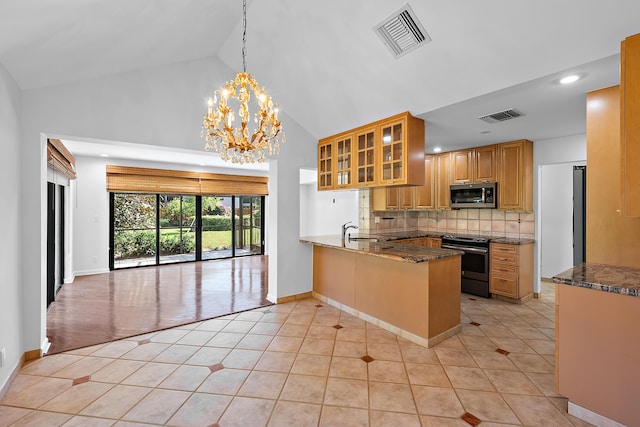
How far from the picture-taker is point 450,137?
4.11 metres

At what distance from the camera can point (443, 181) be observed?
5.13 m

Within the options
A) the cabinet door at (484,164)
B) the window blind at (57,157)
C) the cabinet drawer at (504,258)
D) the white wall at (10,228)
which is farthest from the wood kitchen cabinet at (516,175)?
the window blind at (57,157)

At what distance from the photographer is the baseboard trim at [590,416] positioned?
5.85 feet

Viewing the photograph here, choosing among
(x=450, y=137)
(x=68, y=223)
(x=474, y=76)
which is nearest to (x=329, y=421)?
(x=474, y=76)

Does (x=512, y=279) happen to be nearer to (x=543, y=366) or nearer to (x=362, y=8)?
(x=543, y=366)

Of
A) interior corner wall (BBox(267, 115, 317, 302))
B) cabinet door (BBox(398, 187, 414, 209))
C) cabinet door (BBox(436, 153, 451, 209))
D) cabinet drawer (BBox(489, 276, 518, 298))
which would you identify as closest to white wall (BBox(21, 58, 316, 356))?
interior corner wall (BBox(267, 115, 317, 302))

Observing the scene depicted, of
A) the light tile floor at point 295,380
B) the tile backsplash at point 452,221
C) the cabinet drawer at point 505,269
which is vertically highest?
the tile backsplash at point 452,221

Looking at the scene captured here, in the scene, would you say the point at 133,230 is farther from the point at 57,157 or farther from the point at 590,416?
the point at 590,416

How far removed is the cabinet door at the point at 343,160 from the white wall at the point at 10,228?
129 inches

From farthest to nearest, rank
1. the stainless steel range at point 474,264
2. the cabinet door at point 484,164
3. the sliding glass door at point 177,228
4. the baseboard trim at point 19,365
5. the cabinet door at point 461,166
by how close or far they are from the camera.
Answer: the sliding glass door at point 177,228 → the cabinet door at point 461,166 → the cabinet door at point 484,164 → the stainless steel range at point 474,264 → the baseboard trim at point 19,365

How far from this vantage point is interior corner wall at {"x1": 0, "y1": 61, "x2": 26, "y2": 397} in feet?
7.14

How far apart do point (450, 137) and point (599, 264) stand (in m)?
2.28

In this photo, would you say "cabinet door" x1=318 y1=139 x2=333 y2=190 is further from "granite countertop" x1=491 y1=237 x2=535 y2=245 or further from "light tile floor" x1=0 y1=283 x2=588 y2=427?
"granite countertop" x1=491 y1=237 x2=535 y2=245

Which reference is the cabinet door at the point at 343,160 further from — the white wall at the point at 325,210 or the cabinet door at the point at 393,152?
the white wall at the point at 325,210
